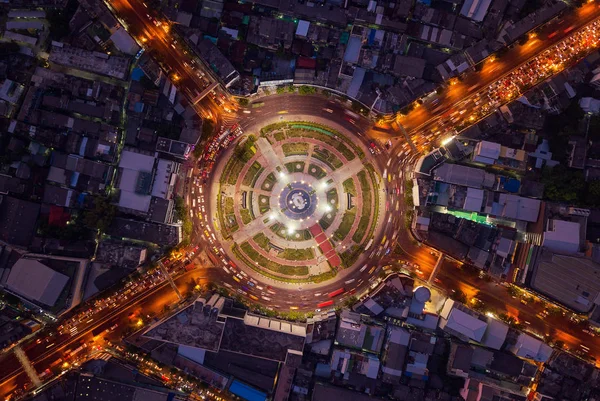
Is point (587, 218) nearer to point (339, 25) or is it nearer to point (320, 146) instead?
point (320, 146)

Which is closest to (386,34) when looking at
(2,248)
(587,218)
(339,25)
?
(339,25)

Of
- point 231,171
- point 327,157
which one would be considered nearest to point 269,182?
point 231,171

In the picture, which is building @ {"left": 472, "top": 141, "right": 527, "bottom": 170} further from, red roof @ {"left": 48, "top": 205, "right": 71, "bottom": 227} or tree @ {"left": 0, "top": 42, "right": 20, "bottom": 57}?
tree @ {"left": 0, "top": 42, "right": 20, "bottom": 57}

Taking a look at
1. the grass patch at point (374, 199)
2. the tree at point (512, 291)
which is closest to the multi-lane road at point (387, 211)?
the tree at point (512, 291)

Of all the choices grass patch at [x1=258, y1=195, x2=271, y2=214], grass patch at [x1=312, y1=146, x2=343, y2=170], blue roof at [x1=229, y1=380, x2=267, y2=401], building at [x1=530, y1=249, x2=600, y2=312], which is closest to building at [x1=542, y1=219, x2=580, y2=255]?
building at [x1=530, y1=249, x2=600, y2=312]

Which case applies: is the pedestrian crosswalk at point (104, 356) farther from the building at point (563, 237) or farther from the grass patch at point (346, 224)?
the building at point (563, 237)

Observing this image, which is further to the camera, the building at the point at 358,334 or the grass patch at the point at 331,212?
the grass patch at the point at 331,212
